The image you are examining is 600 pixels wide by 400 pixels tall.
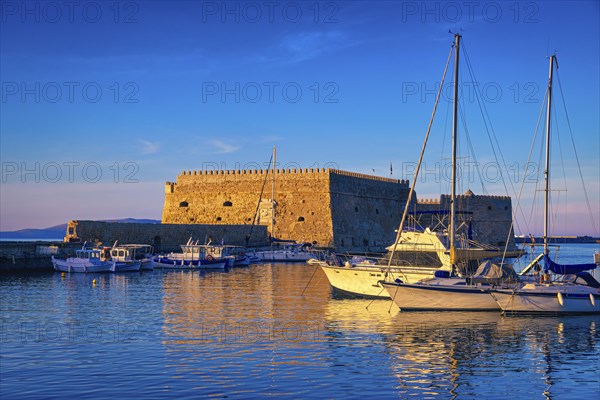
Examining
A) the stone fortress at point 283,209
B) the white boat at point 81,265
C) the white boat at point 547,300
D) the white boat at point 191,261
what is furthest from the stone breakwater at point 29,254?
the white boat at point 547,300

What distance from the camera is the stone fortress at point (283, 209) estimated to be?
170 feet

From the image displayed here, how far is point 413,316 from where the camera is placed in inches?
811

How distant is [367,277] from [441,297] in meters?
4.15

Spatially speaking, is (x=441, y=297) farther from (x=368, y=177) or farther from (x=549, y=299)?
(x=368, y=177)

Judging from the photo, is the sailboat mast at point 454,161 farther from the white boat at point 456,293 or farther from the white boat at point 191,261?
the white boat at point 191,261

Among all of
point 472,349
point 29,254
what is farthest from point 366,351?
point 29,254

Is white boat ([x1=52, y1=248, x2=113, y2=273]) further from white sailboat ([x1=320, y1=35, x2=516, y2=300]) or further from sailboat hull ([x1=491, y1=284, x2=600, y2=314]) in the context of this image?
sailboat hull ([x1=491, y1=284, x2=600, y2=314])

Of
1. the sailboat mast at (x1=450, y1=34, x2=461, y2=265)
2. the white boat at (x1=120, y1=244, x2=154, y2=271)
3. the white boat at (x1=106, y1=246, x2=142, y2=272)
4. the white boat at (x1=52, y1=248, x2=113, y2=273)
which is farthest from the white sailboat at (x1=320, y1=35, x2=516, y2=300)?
the white boat at (x1=120, y1=244, x2=154, y2=271)

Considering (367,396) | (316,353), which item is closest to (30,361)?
(316,353)

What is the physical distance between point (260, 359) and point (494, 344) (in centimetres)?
543

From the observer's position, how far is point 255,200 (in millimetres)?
54781

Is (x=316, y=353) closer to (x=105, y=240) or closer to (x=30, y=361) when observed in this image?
(x=30, y=361)

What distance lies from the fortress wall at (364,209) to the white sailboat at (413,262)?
2539 cm

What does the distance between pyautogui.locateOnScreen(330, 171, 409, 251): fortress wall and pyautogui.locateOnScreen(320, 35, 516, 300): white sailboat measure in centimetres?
2539
